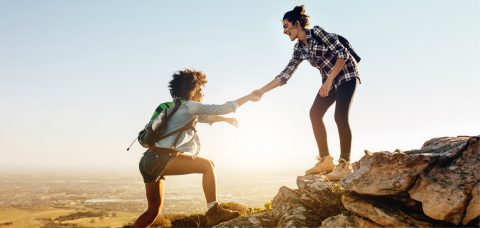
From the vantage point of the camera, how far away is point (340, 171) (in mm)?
6973

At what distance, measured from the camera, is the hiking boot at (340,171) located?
695cm

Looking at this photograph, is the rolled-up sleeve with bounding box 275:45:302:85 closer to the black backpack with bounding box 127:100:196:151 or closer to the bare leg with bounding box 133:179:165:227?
the black backpack with bounding box 127:100:196:151

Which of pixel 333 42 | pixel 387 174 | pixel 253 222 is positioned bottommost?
pixel 253 222

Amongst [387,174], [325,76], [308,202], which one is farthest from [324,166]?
[387,174]

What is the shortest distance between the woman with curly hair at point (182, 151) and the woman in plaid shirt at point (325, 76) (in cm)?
158

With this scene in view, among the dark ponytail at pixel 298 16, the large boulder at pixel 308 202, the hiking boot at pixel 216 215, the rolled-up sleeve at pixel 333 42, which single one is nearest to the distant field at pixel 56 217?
the hiking boot at pixel 216 215

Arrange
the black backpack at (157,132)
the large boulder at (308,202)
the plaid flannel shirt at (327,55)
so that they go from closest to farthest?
the large boulder at (308,202)
the black backpack at (157,132)
the plaid flannel shirt at (327,55)

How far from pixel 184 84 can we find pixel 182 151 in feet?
4.14

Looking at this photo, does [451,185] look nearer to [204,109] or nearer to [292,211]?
[292,211]

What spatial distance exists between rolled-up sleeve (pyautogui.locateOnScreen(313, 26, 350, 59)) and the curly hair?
2694 millimetres

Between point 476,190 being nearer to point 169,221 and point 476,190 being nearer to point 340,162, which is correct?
point 340,162

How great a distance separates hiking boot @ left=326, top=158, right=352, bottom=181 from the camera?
6953mm

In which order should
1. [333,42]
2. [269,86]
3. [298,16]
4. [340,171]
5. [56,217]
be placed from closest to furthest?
[340,171] → [333,42] → [298,16] → [269,86] → [56,217]

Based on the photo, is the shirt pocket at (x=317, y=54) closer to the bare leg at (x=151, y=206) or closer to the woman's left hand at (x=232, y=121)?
the woman's left hand at (x=232, y=121)
